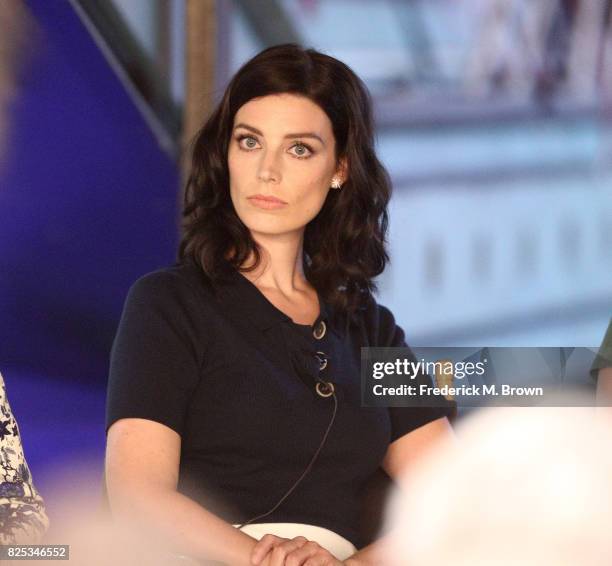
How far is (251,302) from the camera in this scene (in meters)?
1.62

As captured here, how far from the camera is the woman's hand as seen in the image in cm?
142

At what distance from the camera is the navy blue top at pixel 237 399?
1.50 meters

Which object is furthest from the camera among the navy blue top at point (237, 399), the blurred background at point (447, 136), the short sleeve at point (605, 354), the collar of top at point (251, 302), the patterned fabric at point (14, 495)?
the blurred background at point (447, 136)

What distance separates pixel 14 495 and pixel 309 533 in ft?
1.40

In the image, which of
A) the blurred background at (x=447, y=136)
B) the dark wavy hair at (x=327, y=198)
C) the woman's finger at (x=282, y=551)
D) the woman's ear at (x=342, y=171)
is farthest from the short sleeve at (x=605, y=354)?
the blurred background at (x=447, y=136)

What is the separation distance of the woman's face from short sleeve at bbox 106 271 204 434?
168mm

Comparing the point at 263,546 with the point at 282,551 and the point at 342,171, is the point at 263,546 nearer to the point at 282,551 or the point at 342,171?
the point at 282,551

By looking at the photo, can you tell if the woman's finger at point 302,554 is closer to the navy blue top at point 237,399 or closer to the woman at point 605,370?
the navy blue top at point 237,399

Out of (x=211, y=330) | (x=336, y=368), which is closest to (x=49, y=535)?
(x=211, y=330)

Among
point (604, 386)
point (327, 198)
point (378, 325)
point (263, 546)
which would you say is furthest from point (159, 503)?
point (604, 386)

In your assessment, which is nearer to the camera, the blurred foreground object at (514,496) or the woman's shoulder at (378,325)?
the blurred foreground object at (514,496)

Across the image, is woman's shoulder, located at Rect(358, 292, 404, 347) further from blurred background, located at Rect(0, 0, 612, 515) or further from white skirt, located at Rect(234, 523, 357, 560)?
A: blurred background, located at Rect(0, 0, 612, 515)

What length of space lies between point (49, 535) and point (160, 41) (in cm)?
148

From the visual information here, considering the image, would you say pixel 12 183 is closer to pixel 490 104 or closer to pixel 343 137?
pixel 343 137
